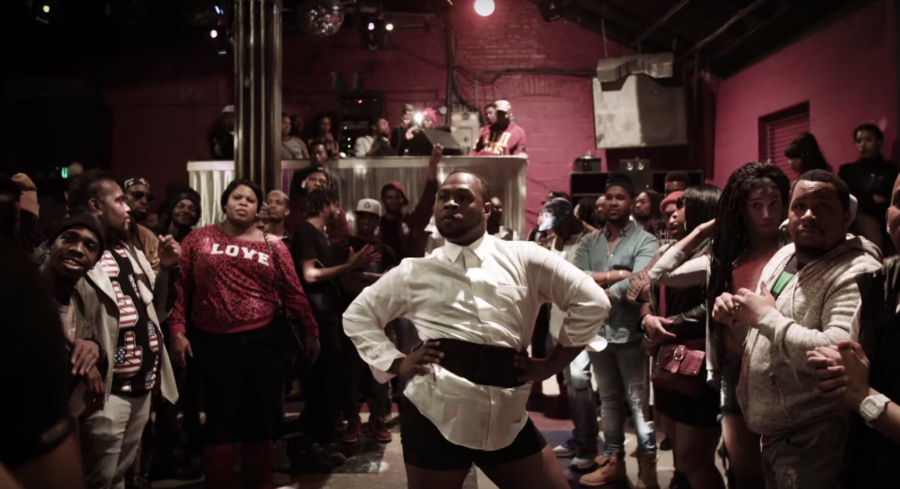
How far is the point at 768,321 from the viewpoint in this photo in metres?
2.05

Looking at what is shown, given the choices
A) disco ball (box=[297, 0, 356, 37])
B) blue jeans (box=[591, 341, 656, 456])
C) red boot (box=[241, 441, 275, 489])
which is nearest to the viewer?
red boot (box=[241, 441, 275, 489])

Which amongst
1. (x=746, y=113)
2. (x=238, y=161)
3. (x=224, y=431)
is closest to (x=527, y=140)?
(x=746, y=113)

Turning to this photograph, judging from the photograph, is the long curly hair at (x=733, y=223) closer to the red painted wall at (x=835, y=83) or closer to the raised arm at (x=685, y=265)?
the raised arm at (x=685, y=265)

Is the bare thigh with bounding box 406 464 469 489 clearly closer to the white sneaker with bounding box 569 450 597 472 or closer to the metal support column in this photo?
the white sneaker with bounding box 569 450 597 472

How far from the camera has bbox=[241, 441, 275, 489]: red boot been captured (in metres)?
3.81

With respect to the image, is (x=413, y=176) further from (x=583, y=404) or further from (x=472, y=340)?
(x=472, y=340)

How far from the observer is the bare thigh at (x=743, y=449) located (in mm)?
2688

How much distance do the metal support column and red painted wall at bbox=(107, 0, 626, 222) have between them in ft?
15.9

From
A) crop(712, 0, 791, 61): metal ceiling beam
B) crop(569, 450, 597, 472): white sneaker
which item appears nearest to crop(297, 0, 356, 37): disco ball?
crop(712, 0, 791, 61): metal ceiling beam

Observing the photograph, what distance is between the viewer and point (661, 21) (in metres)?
9.59

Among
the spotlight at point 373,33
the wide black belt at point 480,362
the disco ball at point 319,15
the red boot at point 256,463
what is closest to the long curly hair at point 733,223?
the wide black belt at point 480,362

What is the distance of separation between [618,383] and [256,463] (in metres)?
2.06

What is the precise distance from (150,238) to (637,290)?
9.51 feet

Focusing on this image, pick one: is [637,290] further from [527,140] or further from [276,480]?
[527,140]
